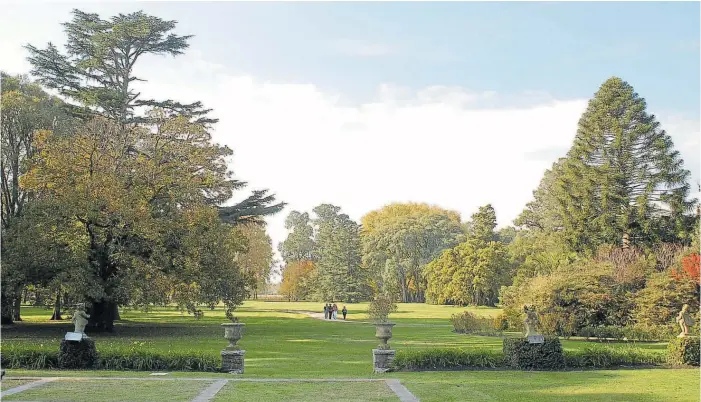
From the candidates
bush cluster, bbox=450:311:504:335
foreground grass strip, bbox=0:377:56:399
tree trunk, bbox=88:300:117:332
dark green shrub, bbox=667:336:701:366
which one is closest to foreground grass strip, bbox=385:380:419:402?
foreground grass strip, bbox=0:377:56:399

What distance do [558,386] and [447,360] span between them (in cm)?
363

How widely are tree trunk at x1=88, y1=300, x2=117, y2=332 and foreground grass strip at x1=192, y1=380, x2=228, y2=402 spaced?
56.6 feet

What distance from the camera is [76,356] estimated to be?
15.6 m

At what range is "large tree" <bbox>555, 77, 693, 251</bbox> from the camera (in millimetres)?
37719

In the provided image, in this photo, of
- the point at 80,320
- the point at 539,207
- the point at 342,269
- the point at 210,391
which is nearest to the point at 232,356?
the point at 210,391

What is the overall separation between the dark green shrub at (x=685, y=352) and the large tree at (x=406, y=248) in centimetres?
6433

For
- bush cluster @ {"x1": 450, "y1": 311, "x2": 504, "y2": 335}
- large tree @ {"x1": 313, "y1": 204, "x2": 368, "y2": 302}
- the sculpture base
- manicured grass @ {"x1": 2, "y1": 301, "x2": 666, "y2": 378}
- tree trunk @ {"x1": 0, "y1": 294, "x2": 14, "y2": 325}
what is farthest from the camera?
large tree @ {"x1": 313, "y1": 204, "x2": 368, "y2": 302}

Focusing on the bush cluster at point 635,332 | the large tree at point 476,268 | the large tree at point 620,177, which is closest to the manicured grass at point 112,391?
the bush cluster at point 635,332

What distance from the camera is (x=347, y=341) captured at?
26.6 m

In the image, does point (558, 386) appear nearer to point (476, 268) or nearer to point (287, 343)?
point (287, 343)

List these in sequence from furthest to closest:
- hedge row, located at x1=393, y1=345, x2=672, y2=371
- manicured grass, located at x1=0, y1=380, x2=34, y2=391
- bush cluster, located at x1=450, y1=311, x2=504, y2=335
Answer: bush cluster, located at x1=450, y1=311, x2=504, y2=335 < hedge row, located at x1=393, y1=345, x2=672, y2=371 < manicured grass, located at x1=0, y1=380, x2=34, y2=391

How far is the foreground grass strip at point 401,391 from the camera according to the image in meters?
11.3

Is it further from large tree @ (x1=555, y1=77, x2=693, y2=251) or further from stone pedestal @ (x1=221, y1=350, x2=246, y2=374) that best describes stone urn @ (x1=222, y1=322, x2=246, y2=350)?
large tree @ (x1=555, y1=77, x2=693, y2=251)

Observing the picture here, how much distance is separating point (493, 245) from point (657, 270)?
1235 inches
